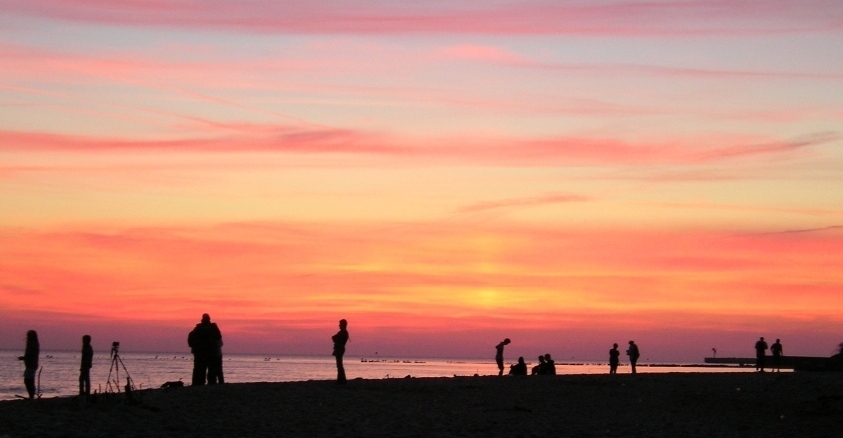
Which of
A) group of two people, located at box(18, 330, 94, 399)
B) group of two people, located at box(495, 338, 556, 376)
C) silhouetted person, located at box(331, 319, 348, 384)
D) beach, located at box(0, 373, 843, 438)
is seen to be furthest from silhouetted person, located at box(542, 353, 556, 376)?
group of two people, located at box(18, 330, 94, 399)

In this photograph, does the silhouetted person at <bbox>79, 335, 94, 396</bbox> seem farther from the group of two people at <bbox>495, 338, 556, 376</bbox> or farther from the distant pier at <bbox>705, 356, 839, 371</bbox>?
the distant pier at <bbox>705, 356, 839, 371</bbox>

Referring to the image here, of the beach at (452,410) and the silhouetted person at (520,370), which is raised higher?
the silhouetted person at (520,370)

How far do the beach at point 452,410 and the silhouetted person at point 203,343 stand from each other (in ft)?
5.63

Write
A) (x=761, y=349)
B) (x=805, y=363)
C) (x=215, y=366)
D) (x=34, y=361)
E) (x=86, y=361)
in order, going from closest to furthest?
(x=86, y=361) → (x=34, y=361) → (x=215, y=366) → (x=761, y=349) → (x=805, y=363)

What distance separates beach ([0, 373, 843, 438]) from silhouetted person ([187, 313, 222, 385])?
1717 millimetres

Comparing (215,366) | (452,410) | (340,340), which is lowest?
(452,410)

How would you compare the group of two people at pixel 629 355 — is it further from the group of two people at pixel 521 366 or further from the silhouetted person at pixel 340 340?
the silhouetted person at pixel 340 340

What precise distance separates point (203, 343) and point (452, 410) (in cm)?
757

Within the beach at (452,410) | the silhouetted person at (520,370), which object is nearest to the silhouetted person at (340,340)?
the beach at (452,410)

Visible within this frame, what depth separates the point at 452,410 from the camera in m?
26.8

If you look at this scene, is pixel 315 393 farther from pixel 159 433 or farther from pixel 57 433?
pixel 57 433

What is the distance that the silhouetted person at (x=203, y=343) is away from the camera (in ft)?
94.6

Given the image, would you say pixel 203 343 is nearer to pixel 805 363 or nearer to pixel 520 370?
pixel 520 370

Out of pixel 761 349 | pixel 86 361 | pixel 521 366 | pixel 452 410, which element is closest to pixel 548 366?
pixel 521 366
